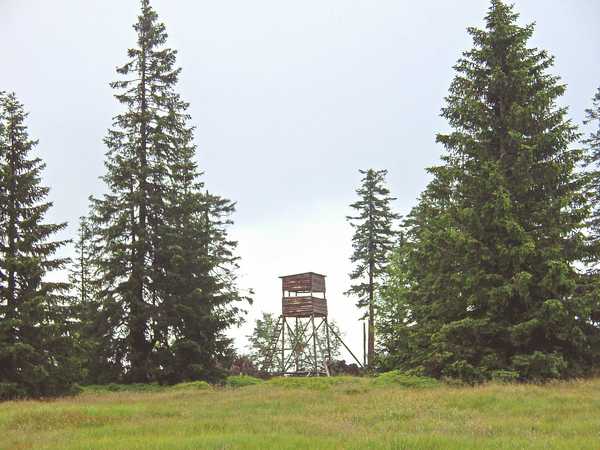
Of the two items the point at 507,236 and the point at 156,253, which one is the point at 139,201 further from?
the point at 507,236

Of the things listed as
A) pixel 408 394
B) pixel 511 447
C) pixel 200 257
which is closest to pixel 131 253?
pixel 200 257

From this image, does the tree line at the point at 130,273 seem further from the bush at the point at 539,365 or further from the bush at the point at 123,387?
the bush at the point at 539,365

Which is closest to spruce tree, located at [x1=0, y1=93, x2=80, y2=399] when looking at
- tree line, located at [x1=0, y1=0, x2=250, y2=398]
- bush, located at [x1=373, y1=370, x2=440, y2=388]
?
tree line, located at [x1=0, y1=0, x2=250, y2=398]

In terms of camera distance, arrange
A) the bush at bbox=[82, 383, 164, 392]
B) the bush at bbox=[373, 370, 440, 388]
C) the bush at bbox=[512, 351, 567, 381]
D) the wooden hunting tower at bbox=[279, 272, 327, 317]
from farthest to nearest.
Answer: the wooden hunting tower at bbox=[279, 272, 327, 317] → the bush at bbox=[82, 383, 164, 392] → the bush at bbox=[373, 370, 440, 388] → the bush at bbox=[512, 351, 567, 381]

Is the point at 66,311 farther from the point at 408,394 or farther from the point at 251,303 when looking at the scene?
the point at 408,394

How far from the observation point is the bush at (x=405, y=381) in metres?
21.5

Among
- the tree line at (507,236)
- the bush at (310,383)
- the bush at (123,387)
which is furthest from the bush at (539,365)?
the bush at (123,387)

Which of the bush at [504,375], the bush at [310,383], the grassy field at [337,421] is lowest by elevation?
the bush at [310,383]

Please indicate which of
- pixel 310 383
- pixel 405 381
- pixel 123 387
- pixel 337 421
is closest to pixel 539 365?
pixel 405 381

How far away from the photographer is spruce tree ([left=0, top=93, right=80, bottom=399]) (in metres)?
23.6

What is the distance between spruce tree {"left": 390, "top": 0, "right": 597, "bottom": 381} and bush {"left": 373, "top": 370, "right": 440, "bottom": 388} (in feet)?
2.30

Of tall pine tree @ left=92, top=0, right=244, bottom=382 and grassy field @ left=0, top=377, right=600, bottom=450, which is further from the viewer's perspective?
tall pine tree @ left=92, top=0, right=244, bottom=382

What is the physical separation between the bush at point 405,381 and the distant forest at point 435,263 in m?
0.63

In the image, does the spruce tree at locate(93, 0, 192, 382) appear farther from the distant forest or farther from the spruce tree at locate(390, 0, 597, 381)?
the spruce tree at locate(390, 0, 597, 381)
